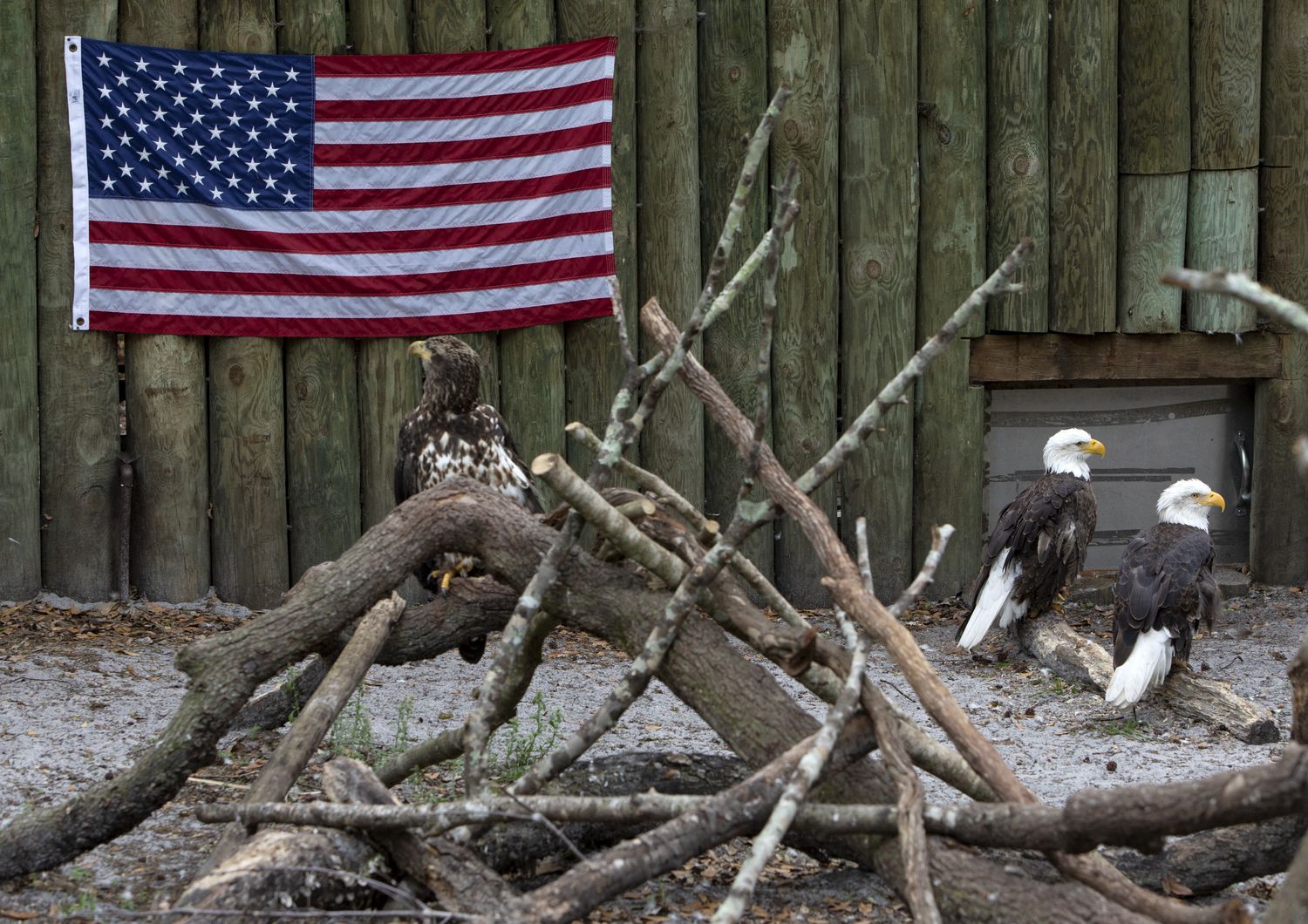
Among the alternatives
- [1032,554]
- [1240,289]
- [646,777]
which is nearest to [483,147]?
[1032,554]

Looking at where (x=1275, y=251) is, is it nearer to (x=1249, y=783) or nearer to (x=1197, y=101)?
(x=1197, y=101)

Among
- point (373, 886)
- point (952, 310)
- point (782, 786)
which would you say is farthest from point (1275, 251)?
point (373, 886)

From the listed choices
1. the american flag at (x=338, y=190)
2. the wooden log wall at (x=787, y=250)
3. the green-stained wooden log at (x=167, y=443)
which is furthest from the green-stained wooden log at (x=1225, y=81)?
the green-stained wooden log at (x=167, y=443)

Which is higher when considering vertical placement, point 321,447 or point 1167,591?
point 321,447

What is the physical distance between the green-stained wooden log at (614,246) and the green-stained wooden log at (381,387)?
0.71 m

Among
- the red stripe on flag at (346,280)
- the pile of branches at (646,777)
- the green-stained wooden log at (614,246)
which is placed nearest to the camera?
the pile of branches at (646,777)

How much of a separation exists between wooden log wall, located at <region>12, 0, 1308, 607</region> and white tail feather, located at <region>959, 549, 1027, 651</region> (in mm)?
613

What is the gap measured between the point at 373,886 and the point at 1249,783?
1.69 m

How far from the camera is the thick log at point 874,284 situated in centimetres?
644

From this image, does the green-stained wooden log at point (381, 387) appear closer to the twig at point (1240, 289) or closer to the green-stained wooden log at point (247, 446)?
the green-stained wooden log at point (247, 446)

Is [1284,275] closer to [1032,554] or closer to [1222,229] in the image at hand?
[1222,229]

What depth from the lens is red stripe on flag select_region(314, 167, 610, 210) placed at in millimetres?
6234

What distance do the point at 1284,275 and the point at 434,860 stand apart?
18.0 feet

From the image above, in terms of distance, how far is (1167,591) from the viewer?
5.26m
